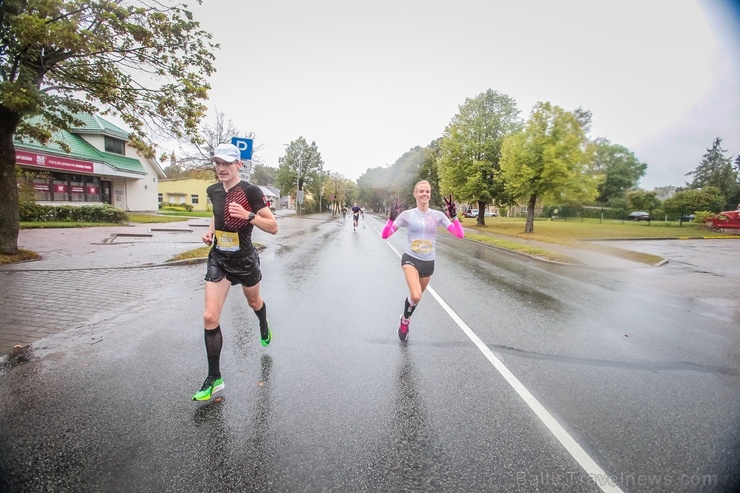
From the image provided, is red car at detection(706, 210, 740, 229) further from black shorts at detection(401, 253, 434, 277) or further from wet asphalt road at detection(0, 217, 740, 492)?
black shorts at detection(401, 253, 434, 277)

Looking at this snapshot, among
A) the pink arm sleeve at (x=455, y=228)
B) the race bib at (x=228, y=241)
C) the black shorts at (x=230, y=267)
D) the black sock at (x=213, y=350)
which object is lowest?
the black sock at (x=213, y=350)

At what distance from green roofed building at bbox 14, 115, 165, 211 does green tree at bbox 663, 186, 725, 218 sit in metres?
50.4

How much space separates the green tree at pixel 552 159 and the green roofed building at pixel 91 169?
25662mm

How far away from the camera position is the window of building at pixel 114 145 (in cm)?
2925

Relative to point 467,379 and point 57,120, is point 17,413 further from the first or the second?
point 57,120

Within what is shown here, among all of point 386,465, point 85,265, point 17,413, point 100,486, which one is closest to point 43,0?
point 85,265

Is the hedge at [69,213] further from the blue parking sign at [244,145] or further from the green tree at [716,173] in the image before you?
the green tree at [716,173]

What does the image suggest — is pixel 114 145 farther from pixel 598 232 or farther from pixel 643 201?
pixel 643 201

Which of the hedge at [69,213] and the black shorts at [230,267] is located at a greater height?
the hedge at [69,213]

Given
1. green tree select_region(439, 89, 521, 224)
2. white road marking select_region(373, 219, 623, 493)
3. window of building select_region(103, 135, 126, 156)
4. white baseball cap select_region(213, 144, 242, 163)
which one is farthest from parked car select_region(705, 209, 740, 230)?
window of building select_region(103, 135, 126, 156)

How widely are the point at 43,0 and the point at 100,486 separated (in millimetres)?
9512

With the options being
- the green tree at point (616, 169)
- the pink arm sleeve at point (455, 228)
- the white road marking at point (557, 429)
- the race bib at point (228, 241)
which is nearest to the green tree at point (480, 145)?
the pink arm sleeve at point (455, 228)

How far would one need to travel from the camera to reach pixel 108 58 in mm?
8242

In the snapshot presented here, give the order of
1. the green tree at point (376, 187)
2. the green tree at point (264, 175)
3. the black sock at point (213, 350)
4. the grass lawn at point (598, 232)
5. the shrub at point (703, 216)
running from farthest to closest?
the green tree at point (264, 175) < the green tree at point (376, 187) < the shrub at point (703, 216) < the grass lawn at point (598, 232) < the black sock at point (213, 350)
